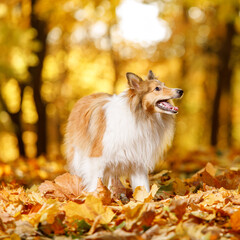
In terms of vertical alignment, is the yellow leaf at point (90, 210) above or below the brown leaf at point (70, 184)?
above

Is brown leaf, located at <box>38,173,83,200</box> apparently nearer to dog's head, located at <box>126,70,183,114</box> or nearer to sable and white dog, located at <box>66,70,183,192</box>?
sable and white dog, located at <box>66,70,183,192</box>

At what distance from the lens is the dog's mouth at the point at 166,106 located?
14.0 feet

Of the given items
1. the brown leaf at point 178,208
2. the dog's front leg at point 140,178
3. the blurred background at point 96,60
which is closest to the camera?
the brown leaf at point 178,208

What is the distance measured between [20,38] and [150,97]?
252 inches

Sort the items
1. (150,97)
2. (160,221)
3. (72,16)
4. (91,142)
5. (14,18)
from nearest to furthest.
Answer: (160,221), (150,97), (91,142), (72,16), (14,18)

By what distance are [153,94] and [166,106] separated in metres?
0.21

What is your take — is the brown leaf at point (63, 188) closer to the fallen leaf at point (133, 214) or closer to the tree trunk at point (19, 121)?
the fallen leaf at point (133, 214)

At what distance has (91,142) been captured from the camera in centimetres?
467

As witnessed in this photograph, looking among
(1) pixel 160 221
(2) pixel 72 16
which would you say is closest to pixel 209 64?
(2) pixel 72 16

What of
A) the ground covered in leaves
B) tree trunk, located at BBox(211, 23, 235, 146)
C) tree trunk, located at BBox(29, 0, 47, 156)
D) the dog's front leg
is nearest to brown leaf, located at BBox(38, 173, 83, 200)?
the ground covered in leaves

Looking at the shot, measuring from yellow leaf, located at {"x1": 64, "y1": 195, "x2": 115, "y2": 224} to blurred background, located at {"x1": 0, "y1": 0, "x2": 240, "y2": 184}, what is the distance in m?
2.31

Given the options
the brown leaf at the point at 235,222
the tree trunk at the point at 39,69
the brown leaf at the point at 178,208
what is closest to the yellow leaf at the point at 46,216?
the brown leaf at the point at 178,208

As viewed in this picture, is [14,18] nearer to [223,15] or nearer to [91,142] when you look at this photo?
[223,15]

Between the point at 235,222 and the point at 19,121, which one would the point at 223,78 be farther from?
the point at 235,222
